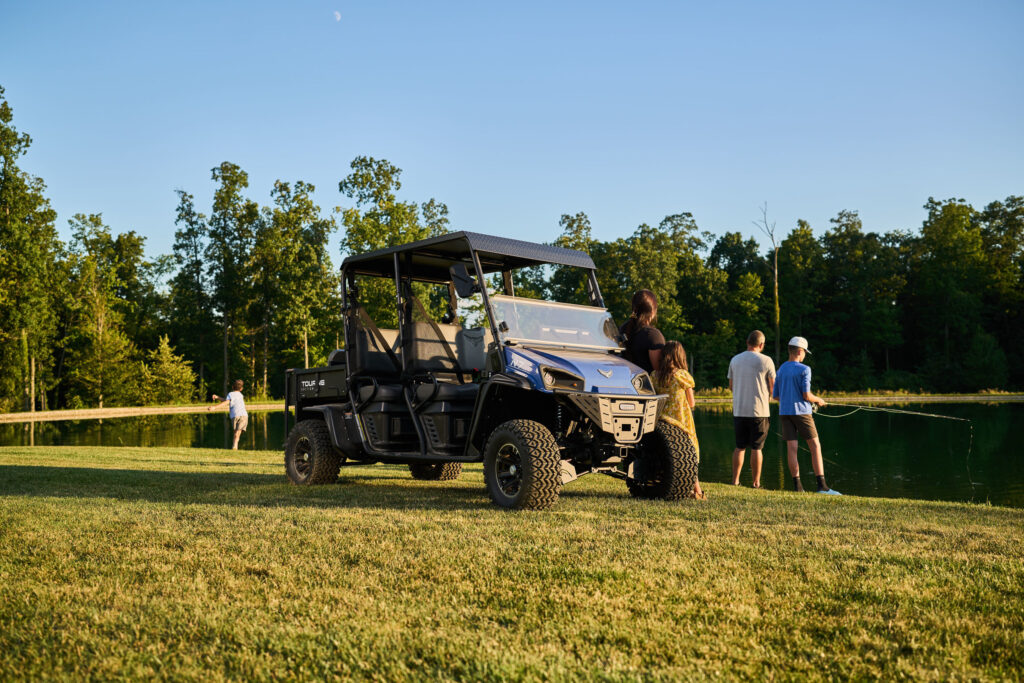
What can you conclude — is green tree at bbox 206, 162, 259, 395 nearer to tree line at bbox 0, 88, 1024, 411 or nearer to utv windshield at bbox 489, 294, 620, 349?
tree line at bbox 0, 88, 1024, 411

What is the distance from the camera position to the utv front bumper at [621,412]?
24.9 feet

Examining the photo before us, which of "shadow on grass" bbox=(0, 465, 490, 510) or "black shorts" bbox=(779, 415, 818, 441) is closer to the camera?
"shadow on grass" bbox=(0, 465, 490, 510)

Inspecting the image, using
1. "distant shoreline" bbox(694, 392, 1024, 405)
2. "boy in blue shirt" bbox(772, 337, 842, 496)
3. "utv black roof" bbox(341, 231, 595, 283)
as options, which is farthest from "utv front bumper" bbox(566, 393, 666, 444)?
"distant shoreline" bbox(694, 392, 1024, 405)

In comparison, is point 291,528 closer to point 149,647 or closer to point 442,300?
point 149,647

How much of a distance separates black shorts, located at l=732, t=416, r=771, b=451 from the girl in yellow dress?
1.82 metres

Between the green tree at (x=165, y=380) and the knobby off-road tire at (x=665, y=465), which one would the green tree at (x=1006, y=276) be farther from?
the knobby off-road tire at (x=665, y=465)

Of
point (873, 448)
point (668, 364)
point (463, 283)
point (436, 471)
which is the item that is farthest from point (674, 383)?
point (873, 448)

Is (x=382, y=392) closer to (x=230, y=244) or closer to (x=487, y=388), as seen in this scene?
(x=487, y=388)

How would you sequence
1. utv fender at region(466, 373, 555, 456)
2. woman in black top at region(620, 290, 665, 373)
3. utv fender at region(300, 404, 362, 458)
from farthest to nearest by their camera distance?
utv fender at region(300, 404, 362, 458) < woman in black top at region(620, 290, 665, 373) < utv fender at region(466, 373, 555, 456)

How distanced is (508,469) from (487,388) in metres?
0.79

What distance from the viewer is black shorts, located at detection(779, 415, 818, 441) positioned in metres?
10.8

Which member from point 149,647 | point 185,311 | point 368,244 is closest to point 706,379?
A: point 368,244

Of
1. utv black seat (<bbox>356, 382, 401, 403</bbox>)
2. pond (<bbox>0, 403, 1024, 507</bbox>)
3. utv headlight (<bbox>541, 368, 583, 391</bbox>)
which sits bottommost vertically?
pond (<bbox>0, 403, 1024, 507</bbox>)

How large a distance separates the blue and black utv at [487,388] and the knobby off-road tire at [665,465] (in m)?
0.01
